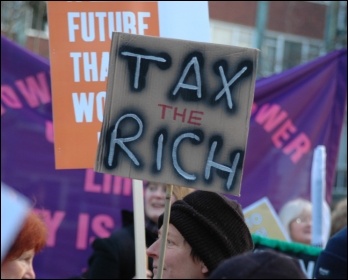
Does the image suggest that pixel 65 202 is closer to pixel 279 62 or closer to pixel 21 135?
pixel 21 135

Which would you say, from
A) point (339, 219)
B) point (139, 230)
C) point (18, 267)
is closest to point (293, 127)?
point (339, 219)

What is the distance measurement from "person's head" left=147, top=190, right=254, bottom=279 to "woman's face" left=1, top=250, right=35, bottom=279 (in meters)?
0.80

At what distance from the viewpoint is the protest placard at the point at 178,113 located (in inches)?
136

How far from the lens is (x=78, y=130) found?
468cm

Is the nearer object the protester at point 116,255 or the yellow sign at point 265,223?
the protester at point 116,255

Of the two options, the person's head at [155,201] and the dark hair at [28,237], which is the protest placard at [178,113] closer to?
the dark hair at [28,237]

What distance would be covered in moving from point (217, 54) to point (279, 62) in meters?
20.3

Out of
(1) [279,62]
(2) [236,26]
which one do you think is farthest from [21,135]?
(2) [236,26]

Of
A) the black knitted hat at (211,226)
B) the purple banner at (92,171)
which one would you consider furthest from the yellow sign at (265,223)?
the black knitted hat at (211,226)

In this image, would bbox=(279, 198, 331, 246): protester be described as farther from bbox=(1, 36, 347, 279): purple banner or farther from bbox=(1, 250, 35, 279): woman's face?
bbox=(1, 250, 35, 279): woman's face

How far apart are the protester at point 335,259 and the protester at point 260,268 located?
109 cm

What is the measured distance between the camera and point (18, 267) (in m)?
4.18

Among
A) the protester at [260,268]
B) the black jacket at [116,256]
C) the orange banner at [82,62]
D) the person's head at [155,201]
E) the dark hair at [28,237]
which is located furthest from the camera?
the person's head at [155,201]

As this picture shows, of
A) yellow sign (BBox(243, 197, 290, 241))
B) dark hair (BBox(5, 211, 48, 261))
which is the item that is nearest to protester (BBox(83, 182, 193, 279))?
yellow sign (BBox(243, 197, 290, 241))
